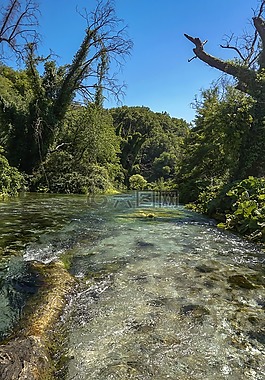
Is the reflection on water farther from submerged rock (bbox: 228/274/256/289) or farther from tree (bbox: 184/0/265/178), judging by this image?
tree (bbox: 184/0/265/178)

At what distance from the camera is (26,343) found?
2326 mm

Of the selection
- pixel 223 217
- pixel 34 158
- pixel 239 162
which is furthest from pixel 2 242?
pixel 34 158

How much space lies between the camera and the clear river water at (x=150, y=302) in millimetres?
2326

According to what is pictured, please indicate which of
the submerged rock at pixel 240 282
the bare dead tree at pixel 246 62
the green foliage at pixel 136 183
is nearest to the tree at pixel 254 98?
the bare dead tree at pixel 246 62

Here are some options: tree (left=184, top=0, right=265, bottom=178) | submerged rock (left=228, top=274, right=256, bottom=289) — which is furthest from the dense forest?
submerged rock (left=228, top=274, right=256, bottom=289)

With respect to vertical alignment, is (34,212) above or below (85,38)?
below

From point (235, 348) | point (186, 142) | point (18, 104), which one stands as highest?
point (18, 104)

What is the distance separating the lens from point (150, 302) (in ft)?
11.1

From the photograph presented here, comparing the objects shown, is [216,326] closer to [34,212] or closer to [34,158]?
[34,212]

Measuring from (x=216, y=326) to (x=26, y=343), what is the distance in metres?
1.69

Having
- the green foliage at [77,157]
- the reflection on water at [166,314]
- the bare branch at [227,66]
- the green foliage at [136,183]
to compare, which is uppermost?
the bare branch at [227,66]

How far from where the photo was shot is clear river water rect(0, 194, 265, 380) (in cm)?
233

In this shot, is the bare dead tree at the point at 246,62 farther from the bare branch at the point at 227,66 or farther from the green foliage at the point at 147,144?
the green foliage at the point at 147,144

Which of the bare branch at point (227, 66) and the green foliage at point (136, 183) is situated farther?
the green foliage at point (136, 183)
